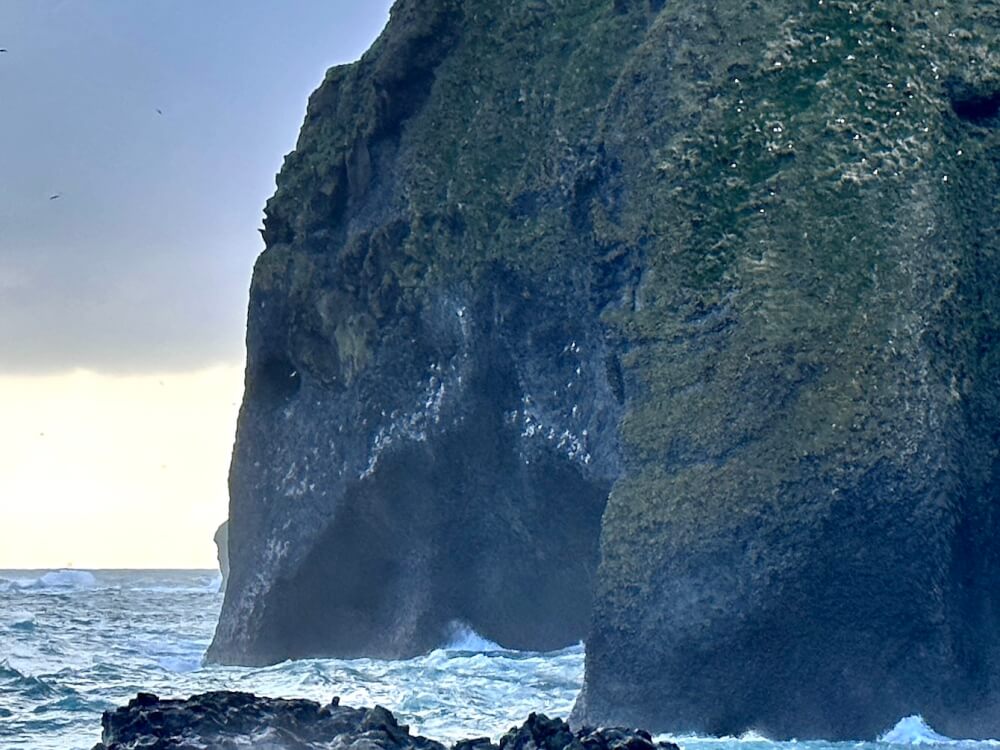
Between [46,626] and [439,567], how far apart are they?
2000 cm

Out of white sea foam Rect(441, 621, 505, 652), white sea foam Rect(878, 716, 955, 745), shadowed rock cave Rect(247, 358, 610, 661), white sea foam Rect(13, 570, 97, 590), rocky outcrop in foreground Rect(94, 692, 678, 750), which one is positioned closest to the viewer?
rocky outcrop in foreground Rect(94, 692, 678, 750)

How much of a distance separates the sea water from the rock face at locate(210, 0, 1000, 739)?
1.31 meters

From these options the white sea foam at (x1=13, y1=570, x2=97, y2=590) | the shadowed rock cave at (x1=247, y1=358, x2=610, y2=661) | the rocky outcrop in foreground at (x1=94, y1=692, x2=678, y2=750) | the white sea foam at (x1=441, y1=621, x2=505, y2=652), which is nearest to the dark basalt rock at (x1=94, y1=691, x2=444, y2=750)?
the rocky outcrop in foreground at (x1=94, y1=692, x2=678, y2=750)

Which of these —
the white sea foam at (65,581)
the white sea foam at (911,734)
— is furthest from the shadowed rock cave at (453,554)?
the white sea foam at (65,581)

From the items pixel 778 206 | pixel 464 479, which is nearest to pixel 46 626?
pixel 464 479

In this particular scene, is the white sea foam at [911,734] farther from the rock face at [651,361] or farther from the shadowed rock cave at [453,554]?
the shadowed rock cave at [453,554]

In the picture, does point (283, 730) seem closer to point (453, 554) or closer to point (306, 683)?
point (306, 683)

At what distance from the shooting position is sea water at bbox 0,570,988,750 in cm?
2522

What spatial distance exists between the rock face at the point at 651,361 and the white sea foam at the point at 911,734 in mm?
167

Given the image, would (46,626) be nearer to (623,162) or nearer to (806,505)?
(623,162)

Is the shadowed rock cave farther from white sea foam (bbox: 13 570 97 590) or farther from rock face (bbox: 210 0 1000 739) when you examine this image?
white sea foam (bbox: 13 570 97 590)

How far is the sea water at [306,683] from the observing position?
993 inches

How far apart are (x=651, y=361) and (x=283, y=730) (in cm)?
1431

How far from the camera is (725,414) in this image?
27.9 meters
